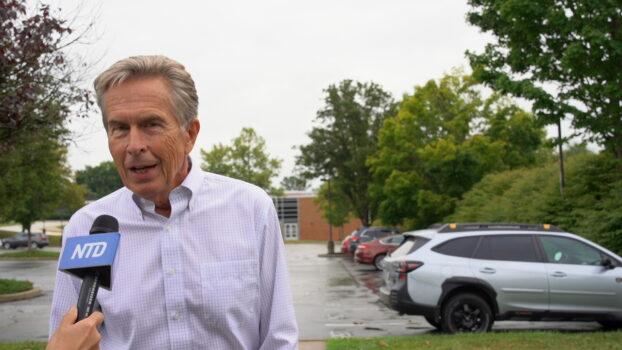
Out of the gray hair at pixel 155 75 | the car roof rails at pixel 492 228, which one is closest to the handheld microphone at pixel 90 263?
the gray hair at pixel 155 75

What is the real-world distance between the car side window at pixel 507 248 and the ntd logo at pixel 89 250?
10.7 metres

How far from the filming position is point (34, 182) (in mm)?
30125

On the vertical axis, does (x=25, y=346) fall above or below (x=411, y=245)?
below

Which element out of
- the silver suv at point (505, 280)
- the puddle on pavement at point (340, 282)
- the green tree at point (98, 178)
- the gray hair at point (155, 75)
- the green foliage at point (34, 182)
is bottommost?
the puddle on pavement at point (340, 282)

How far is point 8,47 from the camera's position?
337 inches

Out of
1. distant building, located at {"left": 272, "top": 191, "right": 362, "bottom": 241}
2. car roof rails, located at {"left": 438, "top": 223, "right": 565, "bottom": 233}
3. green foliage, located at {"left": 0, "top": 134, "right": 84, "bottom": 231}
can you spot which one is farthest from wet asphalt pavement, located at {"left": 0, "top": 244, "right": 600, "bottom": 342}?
distant building, located at {"left": 272, "top": 191, "right": 362, "bottom": 241}

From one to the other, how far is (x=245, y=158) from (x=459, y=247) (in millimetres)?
57321

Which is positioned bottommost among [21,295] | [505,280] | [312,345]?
[312,345]

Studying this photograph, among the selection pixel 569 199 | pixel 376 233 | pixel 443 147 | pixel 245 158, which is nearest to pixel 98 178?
pixel 245 158

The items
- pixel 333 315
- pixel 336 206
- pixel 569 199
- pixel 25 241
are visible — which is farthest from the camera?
pixel 25 241

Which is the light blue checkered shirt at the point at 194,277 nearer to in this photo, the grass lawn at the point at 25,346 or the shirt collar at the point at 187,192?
the shirt collar at the point at 187,192

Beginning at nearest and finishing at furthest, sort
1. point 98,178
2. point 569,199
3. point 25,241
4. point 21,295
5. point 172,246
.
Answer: point 172,246 < point 569,199 < point 21,295 < point 25,241 < point 98,178

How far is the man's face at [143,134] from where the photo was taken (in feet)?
7.71

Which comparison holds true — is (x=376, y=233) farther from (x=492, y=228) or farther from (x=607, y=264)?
(x=607, y=264)
